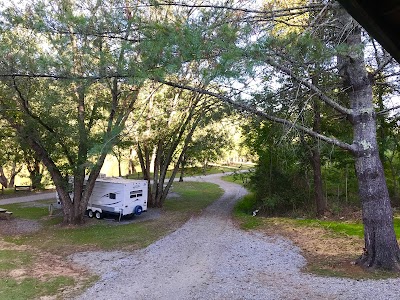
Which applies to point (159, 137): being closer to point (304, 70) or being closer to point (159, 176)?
point (159, 176)

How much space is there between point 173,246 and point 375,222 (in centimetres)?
513

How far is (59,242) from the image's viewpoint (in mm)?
10125

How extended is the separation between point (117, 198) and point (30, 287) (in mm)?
7301

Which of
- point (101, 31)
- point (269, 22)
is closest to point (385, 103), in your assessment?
point (269, 22)

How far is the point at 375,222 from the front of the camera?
6.45 meters

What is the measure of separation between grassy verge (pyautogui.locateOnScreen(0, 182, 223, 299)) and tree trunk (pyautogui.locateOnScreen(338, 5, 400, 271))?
18.4ft

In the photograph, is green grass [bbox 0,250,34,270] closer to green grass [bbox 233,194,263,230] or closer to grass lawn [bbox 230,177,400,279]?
grass lawn [bbox 230,177,400,279]

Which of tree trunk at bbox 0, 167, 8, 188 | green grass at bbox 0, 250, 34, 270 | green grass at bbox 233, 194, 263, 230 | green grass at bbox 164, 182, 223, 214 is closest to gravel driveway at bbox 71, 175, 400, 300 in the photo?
green grass at bbox 0, 250, 34, 270

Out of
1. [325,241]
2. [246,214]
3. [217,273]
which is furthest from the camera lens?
[246,214]

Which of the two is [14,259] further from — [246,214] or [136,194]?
[246,214]

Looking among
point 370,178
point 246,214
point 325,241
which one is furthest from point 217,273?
point 246,214

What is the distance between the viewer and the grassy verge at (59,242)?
6504mm

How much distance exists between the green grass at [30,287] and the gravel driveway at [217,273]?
674 millimetres

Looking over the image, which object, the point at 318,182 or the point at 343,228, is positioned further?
the point at 318,182
